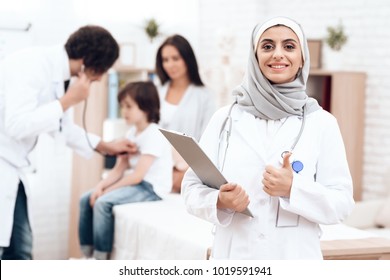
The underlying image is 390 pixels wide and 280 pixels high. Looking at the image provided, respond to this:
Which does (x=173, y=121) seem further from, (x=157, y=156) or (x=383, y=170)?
(x=383, y=170)

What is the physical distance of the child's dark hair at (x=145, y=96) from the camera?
3.64 metres

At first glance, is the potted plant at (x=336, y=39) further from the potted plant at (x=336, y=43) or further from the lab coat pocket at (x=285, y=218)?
the lab coat pocket at (x=285, y=218)

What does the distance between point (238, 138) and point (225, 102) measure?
312 centimetres

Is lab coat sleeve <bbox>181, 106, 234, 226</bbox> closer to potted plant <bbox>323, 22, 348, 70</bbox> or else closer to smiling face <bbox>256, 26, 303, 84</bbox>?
smiling face <bbox>256, 26, 303, 84</bbox>

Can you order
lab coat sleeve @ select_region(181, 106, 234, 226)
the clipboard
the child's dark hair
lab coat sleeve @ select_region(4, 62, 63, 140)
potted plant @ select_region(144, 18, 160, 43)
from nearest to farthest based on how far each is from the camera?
the clipboard < lab coat sleeve @ select_region(181, 106, 234, 226) < lab coat sleeve @ select_region(4, 62, 63, 140) < the child's dark hair < potted plant @ select_region(144, 18, 160, 43)

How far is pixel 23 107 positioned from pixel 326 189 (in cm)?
150

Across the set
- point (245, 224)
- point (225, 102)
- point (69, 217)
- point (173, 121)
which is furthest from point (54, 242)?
point (245, 224)

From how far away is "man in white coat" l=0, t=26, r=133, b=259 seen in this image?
287cm

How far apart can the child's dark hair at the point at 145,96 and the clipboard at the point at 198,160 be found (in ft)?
6.06

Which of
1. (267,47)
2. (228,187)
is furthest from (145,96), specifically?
(228,187)

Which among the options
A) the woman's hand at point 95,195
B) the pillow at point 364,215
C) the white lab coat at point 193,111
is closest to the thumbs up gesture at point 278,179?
the woman's hand at point 95,195

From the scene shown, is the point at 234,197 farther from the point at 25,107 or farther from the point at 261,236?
the point at 25,107

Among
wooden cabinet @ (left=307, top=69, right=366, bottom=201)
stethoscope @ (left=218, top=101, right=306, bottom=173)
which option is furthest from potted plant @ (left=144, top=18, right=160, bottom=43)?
stethoscope @ (left=218, top=101, right=306, bottom=173)

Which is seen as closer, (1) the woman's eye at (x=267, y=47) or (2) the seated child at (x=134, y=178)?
(1) the woman's eye at (x=267, y=47)
